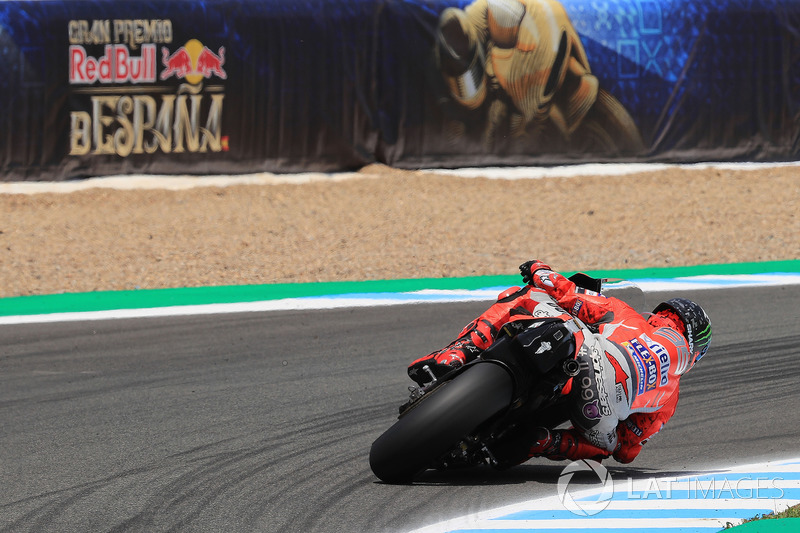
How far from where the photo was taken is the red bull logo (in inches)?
645

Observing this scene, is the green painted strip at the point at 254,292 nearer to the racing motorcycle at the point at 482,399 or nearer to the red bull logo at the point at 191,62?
the red bull logo at the point at 191,62

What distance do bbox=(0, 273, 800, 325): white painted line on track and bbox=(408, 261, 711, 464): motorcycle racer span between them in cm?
469

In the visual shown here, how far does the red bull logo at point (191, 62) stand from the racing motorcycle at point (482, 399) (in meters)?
12.2

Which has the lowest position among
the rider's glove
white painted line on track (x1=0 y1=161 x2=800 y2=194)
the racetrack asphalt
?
white painted line on track (x1=0 y1=161 x2=800 y2=194)

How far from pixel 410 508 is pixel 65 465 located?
1.88 m

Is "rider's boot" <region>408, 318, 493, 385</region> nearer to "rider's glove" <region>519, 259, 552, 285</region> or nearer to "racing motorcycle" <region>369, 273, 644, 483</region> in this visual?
"racing motorcycle" <region>369, 273, 644, 483</region>

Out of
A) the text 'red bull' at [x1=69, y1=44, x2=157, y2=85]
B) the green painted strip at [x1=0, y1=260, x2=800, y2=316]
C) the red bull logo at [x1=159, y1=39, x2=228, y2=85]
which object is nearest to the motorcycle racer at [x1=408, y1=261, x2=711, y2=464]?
the green painted strip at [x1=0, y1=260, x2=800, y2=316]

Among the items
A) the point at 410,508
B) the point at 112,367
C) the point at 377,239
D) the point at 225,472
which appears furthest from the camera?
the point at 377,239

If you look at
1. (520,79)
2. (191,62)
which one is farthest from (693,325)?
(191,62)

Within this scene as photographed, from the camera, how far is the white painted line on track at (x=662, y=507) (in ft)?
15.0

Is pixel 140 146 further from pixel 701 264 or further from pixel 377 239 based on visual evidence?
pixel 701 264

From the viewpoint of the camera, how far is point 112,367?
804cm

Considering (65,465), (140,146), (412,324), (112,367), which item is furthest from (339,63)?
(65,465)

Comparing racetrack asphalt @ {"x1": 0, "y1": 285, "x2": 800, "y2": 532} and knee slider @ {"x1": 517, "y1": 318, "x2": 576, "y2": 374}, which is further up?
knee slider @ {"x1": 517, "y1": 318, "x2": 576, "y2": 374}
